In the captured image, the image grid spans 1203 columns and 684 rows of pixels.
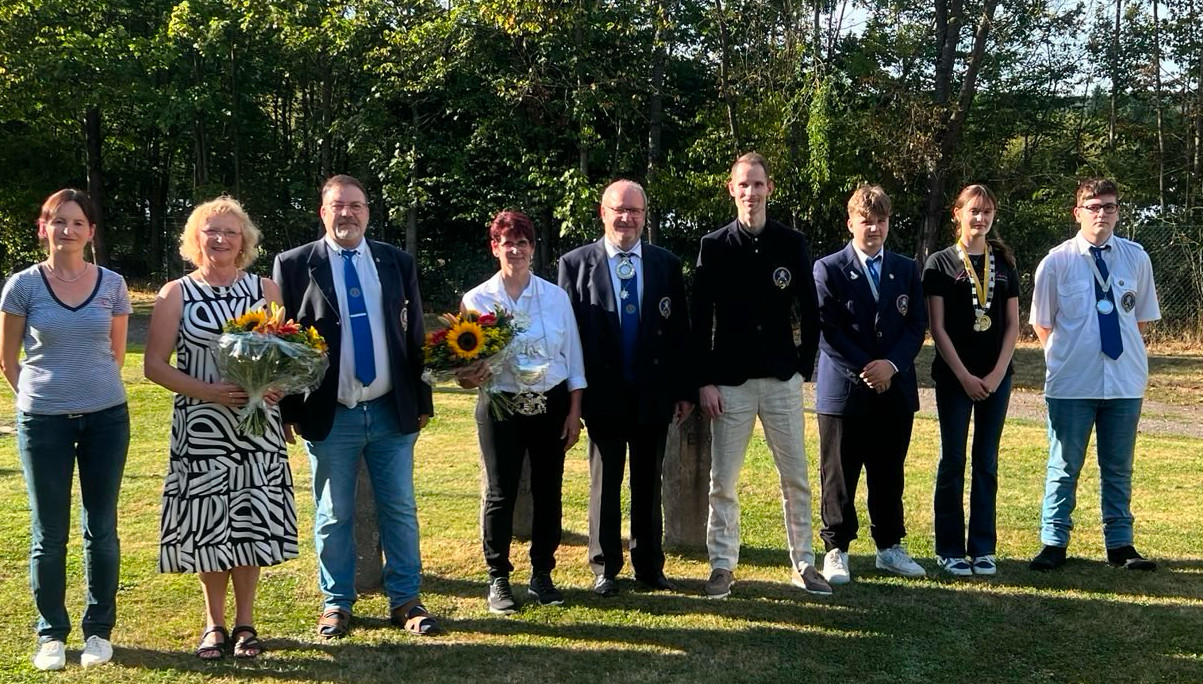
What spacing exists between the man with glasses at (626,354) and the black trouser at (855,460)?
86 centimetres

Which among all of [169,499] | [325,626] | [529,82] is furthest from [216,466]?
[529,82]

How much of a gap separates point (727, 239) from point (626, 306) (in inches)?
25.8

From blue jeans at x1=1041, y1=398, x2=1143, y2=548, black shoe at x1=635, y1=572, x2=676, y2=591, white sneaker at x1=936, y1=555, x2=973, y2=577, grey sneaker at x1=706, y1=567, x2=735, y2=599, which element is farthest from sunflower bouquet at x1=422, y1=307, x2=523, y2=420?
blue jeans at x1=1041, y1=398, x2=1143, y2=548

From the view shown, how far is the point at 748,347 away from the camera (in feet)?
17.2

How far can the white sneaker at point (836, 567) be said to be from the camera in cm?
551

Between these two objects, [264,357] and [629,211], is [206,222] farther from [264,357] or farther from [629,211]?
[629,211]

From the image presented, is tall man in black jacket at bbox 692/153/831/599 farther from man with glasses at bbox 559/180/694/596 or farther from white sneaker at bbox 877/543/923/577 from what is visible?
white sneaker at bbox 877/543/923/577

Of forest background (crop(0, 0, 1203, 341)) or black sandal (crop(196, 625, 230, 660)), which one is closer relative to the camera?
black sandal (crop(196, 625, 230, 660))

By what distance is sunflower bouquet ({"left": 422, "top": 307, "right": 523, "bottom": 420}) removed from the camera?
A: 4621mm

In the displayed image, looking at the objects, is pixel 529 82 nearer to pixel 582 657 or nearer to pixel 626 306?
pixel 626 306

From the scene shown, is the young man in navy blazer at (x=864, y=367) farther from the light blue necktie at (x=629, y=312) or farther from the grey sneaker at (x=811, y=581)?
the light blue necktie at (x=629, y=312)

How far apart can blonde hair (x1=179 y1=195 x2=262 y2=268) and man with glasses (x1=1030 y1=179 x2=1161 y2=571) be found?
4.38 meters

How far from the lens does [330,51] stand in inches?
914

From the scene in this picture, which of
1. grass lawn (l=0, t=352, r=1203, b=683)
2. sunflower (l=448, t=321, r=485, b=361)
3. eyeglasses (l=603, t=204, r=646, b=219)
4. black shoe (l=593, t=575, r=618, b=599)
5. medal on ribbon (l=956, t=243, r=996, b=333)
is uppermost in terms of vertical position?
eyeglasses (l=603, t=204, r=646, b=219)
